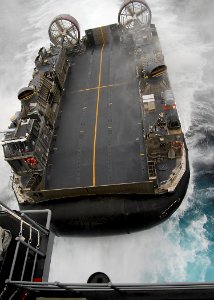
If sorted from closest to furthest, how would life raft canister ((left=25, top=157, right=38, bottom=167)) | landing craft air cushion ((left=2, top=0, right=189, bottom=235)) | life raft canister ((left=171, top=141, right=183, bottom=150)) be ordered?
landing craft air cushion ((left=2, top=0, right=189, bottom=235)) < life raft canister ((left=171, top=141, right=183, bottom=150)) < life raft canister ((left=25, top=157, right=38, bottom=167))

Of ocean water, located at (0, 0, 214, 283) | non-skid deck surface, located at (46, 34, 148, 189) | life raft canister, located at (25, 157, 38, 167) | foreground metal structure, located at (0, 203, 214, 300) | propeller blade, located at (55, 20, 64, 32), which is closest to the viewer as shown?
foreground metal structure, located at (0, 203, 214, 300)

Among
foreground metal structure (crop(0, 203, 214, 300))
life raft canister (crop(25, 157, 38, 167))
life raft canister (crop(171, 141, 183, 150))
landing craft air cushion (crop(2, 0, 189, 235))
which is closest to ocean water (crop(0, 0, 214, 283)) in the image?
landing craft air cushion (crop(2, 0, 189, 235))

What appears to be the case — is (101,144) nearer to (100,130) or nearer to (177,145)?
(100,130)

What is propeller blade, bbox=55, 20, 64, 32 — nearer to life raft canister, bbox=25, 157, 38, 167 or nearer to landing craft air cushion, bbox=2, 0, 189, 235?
landing craft air cushion, bbox=2, 0, 189, 235

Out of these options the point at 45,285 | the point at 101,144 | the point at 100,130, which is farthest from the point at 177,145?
the point at 45,285

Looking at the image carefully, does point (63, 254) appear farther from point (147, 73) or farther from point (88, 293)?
point (147, 73)

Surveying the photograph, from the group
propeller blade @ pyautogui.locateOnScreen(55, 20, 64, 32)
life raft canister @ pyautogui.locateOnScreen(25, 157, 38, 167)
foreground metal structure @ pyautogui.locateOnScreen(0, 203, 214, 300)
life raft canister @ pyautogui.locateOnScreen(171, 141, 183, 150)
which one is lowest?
foreground metal structure @ pyautogui.locateOnScreen(0, 203, 214, 300)

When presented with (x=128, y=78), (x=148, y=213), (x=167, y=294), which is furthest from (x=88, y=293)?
(x=128, y=78)
